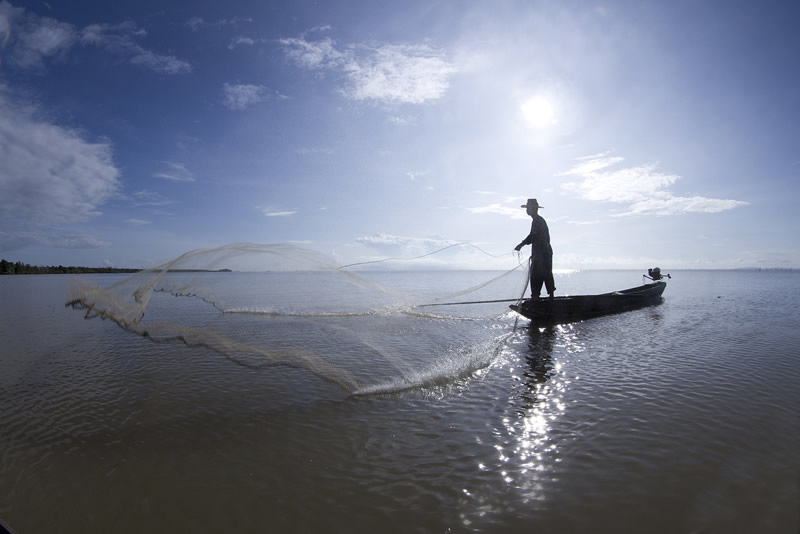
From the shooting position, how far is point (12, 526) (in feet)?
9.92

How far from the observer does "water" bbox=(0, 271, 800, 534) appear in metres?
3.13

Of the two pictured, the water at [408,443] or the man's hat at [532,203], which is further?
the man's hat at [532,203]

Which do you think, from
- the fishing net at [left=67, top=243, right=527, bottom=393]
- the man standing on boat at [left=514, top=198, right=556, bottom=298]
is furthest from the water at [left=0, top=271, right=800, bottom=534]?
the man standing on boat at [left=514, top=198, right=556, bottom=298]

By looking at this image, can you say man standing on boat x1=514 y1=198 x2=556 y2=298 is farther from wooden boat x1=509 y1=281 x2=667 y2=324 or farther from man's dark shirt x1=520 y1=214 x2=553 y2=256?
wooden boat x1=509 y1=281 x2=667 y2=324

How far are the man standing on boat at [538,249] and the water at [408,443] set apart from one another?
15.5 feet

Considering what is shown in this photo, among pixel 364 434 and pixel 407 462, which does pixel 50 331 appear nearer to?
pixel 364 434

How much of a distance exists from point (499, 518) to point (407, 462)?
3.85 feet

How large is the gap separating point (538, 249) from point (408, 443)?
1046 cm

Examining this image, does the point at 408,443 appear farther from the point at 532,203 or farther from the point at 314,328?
the point at 532,203

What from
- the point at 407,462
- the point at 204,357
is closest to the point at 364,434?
the point at 407,462

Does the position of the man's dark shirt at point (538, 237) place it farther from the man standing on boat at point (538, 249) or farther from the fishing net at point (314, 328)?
the fishing net at point (314, 328)

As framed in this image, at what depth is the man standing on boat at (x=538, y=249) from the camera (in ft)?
42.6

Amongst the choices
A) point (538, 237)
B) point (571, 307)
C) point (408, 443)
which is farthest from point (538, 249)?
point (408, 443)

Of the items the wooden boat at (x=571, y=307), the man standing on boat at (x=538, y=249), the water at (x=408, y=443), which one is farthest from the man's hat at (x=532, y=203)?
the water at (x=408, y=443)
